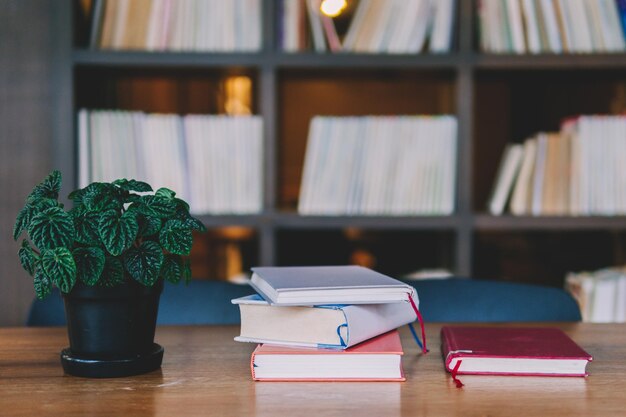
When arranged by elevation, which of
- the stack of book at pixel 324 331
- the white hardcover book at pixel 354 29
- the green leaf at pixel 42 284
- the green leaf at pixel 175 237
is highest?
the white hardcover book at pixel 354 29

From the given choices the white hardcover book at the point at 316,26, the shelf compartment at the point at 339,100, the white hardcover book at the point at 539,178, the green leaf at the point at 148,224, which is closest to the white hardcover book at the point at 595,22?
the white hardcover book at the point at 539,178

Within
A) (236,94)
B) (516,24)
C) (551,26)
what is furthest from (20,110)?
(551,26)

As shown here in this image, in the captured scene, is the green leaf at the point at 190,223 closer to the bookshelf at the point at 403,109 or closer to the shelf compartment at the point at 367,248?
the bookshelf at the point at 403,109

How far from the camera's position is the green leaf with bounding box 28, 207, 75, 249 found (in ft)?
2.75

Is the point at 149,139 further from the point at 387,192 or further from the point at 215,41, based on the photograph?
the point at 387,192

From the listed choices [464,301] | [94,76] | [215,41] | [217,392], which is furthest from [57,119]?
[217,392]

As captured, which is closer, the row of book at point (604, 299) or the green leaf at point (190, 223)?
the green leaf at point (190, 223)

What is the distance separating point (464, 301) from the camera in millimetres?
1546

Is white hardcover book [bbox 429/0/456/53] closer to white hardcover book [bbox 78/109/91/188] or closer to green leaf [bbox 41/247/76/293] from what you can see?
white hardcover book [bbox 78/109/91/188]

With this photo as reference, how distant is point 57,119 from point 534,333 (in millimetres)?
1523

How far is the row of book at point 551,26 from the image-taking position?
6.98 ft

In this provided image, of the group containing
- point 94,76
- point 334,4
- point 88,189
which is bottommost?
point 88,189

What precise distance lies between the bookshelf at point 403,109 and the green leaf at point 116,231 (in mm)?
1238

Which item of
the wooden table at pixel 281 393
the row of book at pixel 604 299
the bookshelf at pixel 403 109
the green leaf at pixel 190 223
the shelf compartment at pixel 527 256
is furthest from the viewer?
the shelf compartment at pixel 527 256
